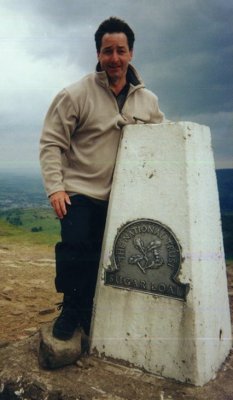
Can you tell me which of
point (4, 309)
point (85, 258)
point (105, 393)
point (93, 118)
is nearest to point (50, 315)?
point (4, 309)

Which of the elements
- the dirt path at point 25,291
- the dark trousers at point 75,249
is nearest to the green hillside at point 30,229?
the dirt path at point 25,291

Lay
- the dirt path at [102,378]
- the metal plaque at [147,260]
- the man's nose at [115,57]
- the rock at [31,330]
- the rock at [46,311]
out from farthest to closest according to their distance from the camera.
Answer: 1. the rock at [46,311]
2. the rock at [31,330]
3. the man's nose at [115,57]
4. the metal plaque at [147,260]
5. the dirt path at [102,378]

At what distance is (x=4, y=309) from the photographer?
5.01 meters

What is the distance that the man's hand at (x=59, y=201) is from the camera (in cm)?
305

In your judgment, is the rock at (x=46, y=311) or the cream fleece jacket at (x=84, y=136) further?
the rock at (x=46, y=311)

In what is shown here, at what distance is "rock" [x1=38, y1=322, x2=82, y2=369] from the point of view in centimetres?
293

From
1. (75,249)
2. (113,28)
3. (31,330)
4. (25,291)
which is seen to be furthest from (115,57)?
(25,291)

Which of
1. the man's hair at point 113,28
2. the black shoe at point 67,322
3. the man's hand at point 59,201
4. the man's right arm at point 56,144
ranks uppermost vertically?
the man's hair at point 113,28

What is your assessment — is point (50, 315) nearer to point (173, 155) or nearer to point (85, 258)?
point (85, 258)

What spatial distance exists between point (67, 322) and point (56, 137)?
1365mm

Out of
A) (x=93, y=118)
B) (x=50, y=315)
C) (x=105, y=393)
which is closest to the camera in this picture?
(x=105, y=393)

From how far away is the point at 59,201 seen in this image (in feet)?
10.0

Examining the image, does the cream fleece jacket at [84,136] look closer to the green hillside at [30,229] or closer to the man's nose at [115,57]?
the man's nose at [115,57]

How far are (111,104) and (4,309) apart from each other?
3002mm
